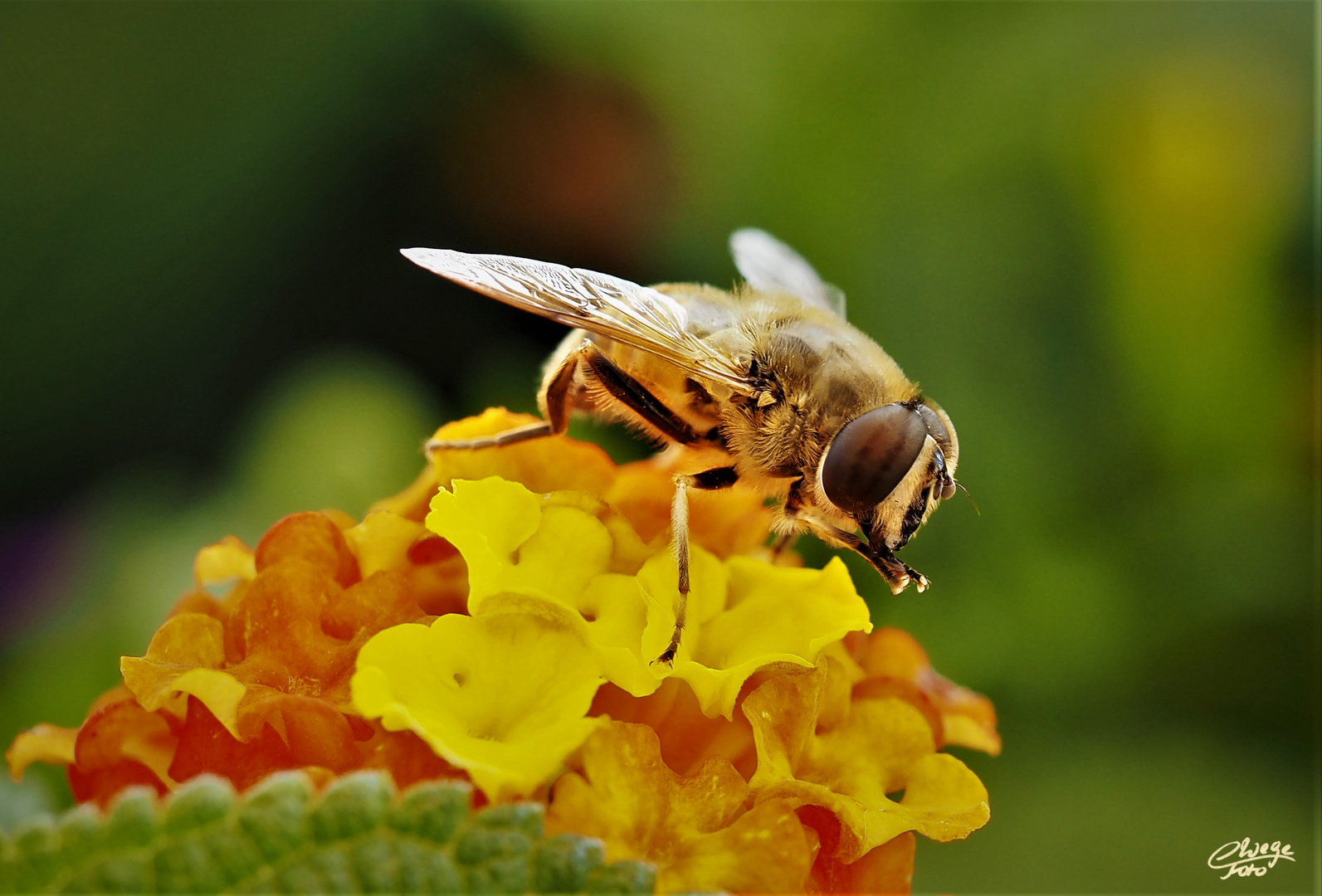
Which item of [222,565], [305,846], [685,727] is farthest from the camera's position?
[222,565]

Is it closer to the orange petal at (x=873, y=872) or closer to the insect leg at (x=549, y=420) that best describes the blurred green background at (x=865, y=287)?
the insect leg at (x=549, y=420)

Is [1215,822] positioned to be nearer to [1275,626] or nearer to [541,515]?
[1275,626]

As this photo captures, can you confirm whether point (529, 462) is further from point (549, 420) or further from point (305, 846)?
point (305, 846)

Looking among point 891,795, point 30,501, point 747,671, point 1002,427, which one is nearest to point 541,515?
point 747,671

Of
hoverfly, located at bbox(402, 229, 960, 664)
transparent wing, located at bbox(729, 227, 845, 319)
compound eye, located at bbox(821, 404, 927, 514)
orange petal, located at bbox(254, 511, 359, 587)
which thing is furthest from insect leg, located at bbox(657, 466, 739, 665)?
transparent wing, located at bbox(729, 227, 845, 319)

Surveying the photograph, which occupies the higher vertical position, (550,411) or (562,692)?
(550,411)

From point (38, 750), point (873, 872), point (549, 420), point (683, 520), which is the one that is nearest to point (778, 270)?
point (549, 420)

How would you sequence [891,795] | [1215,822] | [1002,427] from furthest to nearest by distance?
[1002,427], [1215,822], [891,795]
